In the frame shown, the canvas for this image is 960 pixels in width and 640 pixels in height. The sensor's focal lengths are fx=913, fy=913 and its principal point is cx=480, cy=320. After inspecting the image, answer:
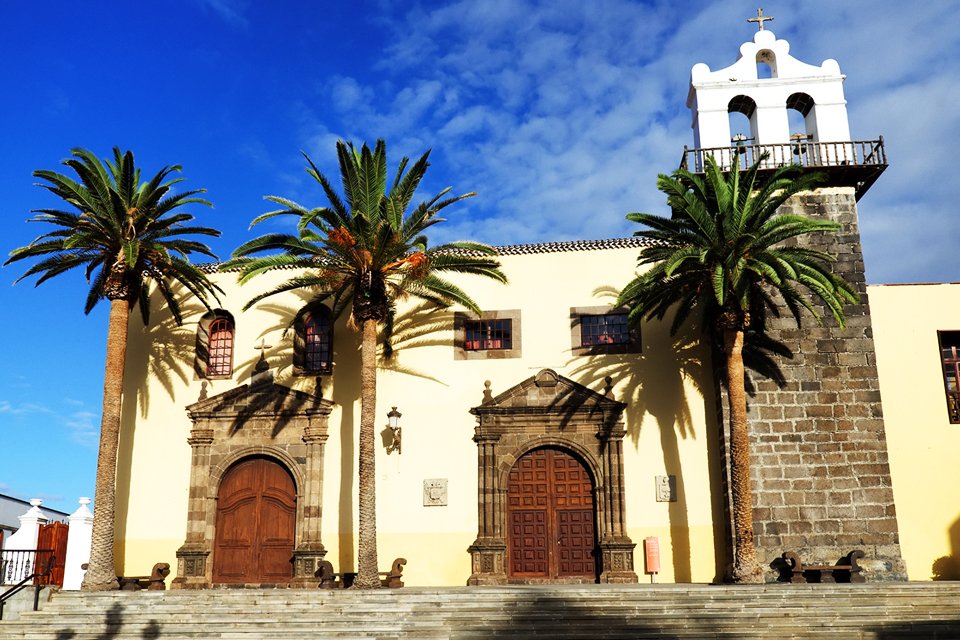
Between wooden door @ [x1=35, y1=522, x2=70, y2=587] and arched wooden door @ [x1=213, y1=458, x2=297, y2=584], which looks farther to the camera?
arched wooden door @ [x1=213, y1=458, x2=297, y2=584]

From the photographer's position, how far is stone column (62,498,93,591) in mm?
20266

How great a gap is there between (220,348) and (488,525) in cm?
796

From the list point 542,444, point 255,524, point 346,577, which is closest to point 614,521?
point 542,444

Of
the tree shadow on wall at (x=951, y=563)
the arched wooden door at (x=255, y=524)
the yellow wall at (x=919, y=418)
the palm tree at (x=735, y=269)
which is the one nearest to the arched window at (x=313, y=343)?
the arched wooden door at (x=255, y=524)

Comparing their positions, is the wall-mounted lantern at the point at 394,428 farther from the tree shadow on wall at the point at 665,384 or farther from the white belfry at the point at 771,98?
the white belfry at the point at 771,98

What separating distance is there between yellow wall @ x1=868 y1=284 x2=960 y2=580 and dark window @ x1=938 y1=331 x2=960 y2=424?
186mm

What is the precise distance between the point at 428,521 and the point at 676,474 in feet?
18.0

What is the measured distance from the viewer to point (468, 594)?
15.9 m

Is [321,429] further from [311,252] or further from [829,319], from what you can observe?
[829,319]

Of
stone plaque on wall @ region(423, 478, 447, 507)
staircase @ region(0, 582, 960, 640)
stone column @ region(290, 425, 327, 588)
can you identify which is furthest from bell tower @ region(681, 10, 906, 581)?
stone column @ region(290, 425, 327, 588)

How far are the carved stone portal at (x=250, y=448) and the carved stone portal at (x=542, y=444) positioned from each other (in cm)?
366

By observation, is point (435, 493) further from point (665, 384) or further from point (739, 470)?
point (739, 470)

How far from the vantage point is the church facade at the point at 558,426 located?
18953 mm

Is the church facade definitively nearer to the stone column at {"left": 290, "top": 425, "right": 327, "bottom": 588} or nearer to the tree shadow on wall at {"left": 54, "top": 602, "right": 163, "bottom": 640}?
the stone column at {"left": 290, "top": 425, "right": 327, "bottom": 588}
